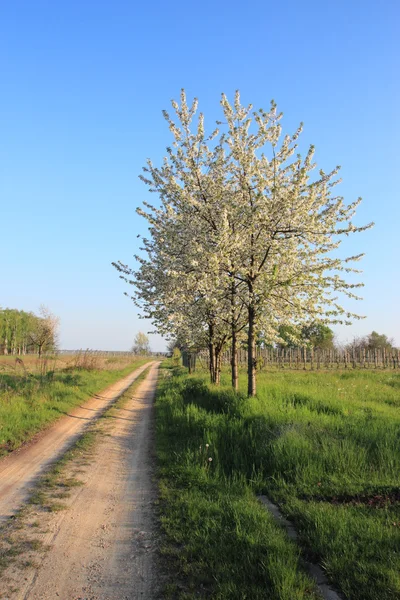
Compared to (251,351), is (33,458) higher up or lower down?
lower down

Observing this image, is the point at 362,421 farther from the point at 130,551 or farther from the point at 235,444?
the point at 130,551

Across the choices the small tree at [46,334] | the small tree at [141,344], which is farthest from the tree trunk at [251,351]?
the small tree at [141,344]

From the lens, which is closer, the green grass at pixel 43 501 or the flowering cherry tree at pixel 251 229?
the green grass at pixel 43 501

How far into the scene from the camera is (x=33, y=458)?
352 inches

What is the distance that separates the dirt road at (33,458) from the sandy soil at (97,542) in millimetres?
588

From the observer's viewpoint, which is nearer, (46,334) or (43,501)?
(43,501)

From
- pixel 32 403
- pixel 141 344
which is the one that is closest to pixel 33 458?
pixel 32 403

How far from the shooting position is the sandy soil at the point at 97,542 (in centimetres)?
398

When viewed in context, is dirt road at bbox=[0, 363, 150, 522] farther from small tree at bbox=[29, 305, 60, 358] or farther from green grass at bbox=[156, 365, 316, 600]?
small tree at bbox=[29, 305, 60, 358]

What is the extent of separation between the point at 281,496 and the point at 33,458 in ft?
18.7

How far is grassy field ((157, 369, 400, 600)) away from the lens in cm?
389

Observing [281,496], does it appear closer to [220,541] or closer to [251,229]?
[220,541]

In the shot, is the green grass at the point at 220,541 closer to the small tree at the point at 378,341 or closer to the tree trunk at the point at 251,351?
the tree trunk at the point at 251,351

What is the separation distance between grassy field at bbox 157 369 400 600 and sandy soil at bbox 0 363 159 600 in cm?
36
